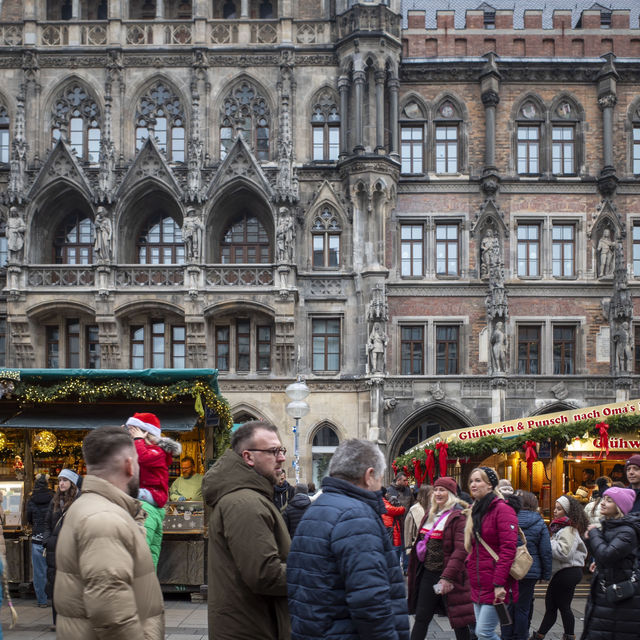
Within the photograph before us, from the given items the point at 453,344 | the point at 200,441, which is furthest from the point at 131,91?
the point at 200,441

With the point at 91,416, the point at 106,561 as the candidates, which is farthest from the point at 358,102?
the point at 106,561

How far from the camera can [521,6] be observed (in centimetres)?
3328

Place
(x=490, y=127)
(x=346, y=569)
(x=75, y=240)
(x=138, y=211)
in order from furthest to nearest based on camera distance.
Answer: (x=75, y=240) < (x=490, y=127) < (x=138, y=211) < (x=346, y=569)

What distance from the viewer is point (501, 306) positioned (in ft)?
90.9

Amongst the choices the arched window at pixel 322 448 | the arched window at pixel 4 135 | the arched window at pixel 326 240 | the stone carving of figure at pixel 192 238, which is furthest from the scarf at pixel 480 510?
the arched window at pixel 4 135

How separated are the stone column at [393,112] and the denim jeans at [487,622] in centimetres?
2252

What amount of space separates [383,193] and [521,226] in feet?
15.8

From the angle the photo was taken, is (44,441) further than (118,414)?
Yes

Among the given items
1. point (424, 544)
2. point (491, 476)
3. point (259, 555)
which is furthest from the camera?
point (424, 544)

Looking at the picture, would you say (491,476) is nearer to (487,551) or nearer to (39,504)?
(487,551)

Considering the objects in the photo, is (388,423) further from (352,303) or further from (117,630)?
(117,630)

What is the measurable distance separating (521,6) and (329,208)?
12.0 meters

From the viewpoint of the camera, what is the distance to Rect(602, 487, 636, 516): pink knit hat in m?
6.47

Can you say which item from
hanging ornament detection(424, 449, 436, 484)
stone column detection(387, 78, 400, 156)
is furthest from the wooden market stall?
stone column detection(387, 78, 400, 156)
